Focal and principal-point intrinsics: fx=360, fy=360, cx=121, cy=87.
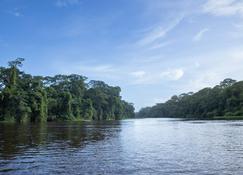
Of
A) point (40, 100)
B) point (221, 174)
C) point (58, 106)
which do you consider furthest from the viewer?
point (58, 106)

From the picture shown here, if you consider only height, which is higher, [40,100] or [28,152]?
[40,100]

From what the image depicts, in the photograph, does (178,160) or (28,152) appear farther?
(28,152)

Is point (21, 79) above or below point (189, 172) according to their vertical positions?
above

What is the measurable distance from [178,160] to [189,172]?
4.85 m

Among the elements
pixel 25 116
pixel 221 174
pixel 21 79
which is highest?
pixel 21 79

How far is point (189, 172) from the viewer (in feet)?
70.6

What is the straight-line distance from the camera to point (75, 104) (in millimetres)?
190125

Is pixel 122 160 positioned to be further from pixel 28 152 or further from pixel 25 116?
pixel 25 116

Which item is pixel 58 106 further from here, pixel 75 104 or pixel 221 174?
pixel 221 174

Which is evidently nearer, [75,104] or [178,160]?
[178,160]

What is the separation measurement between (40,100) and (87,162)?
392ft

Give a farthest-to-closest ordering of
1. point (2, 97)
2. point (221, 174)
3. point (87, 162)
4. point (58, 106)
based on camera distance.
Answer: point (58, 106), point (2, 97), point (87, 162), point (221, 174)

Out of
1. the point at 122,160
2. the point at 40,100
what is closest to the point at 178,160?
the point at 122,160

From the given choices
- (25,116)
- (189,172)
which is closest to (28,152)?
(189,172)
